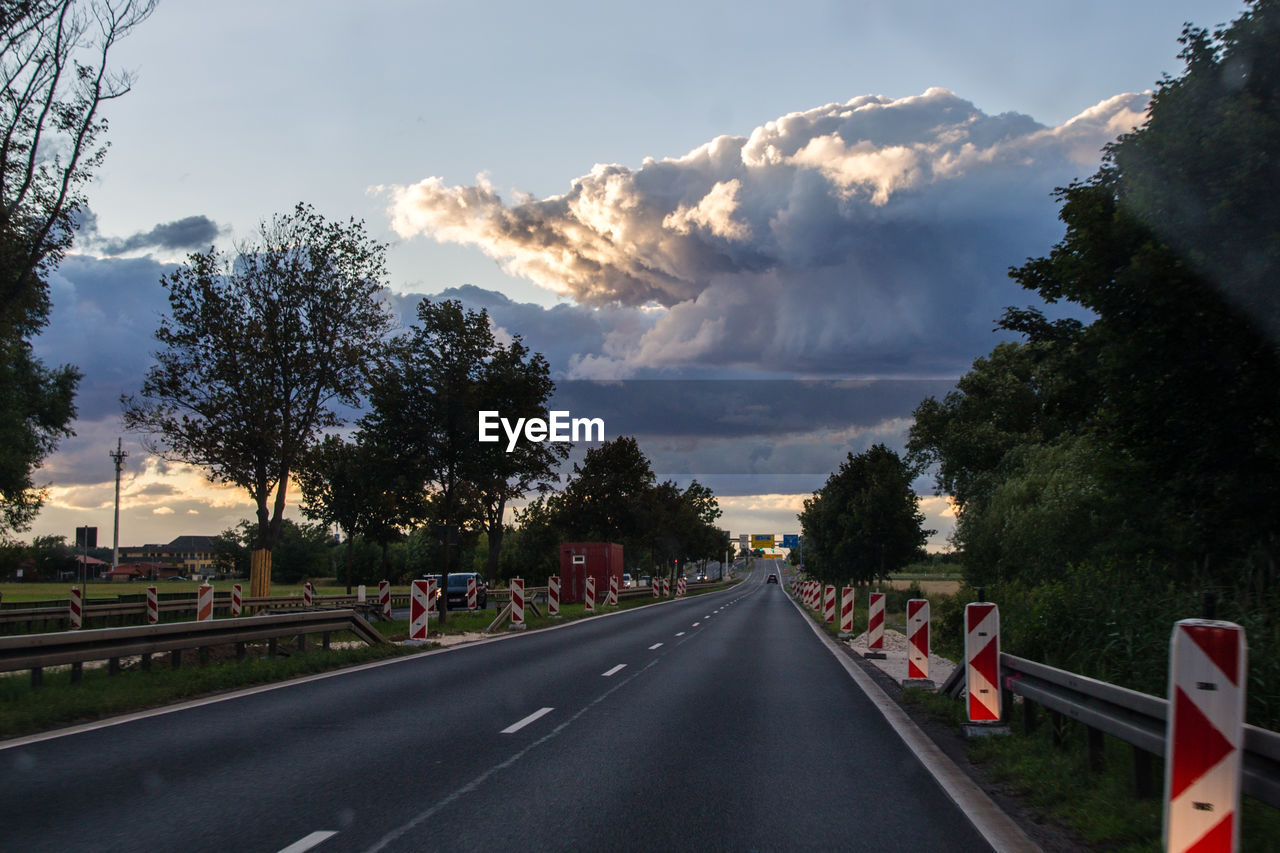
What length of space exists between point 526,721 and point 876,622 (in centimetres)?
1286

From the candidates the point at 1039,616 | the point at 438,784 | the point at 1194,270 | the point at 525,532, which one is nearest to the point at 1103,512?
the point at 1194,270

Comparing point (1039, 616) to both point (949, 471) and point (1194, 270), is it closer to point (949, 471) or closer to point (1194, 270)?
point (1194, 270)

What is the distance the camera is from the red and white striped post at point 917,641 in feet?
45.8

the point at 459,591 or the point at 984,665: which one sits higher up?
the point at 984,665

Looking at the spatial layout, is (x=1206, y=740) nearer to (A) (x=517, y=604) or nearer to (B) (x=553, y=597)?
(A) (x=517, y=604)

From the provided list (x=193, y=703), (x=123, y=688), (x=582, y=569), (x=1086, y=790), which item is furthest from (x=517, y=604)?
(x=1086, y=790)

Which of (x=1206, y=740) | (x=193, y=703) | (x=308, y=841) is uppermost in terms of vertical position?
(x=1206, y=740)

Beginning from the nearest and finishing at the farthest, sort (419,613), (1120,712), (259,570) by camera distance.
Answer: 1. (1120,712)
2. (419,613)
3. (259,570)

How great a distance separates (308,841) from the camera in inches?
219

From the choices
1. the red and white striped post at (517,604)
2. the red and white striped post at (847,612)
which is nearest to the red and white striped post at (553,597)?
the red and white striped post at (517,604)

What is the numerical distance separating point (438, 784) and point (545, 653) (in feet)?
40.3

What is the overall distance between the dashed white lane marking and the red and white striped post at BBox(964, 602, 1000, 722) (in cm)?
443

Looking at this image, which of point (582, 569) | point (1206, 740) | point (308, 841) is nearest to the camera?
point (1206, 740)

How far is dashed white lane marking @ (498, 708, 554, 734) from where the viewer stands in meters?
9.65
